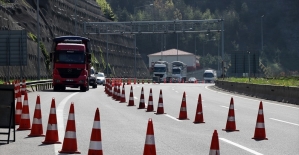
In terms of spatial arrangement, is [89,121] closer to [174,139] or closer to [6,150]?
[174,139]

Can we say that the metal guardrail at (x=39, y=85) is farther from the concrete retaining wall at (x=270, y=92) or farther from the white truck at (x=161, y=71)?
the white truck at (x=161, y=71)

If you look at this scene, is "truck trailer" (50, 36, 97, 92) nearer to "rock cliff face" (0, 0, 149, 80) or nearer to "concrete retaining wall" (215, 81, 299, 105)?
"rock cliff face" (0, 0, 149, 80)

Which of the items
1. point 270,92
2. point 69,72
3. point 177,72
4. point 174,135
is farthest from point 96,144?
point 177,72

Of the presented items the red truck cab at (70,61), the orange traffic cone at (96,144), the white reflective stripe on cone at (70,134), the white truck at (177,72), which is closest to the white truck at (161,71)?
the white truck at (177,72)

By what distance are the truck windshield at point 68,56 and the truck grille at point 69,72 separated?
22.9 inches

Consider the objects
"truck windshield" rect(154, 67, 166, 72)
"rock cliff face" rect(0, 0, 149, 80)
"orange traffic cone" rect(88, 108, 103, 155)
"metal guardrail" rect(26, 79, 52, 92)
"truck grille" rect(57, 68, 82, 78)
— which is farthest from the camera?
"truck windshield" rect(154, 67, 166, 72)

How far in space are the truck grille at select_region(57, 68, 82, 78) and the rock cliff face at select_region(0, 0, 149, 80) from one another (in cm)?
342

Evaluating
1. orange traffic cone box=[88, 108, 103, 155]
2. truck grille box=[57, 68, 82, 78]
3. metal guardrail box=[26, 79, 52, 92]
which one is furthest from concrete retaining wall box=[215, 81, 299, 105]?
orange traffic cone box=[88, 108, 103, 155]

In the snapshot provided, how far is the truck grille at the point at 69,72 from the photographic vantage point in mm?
47125

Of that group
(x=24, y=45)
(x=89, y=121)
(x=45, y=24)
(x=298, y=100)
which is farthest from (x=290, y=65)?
(x=89, y=121)

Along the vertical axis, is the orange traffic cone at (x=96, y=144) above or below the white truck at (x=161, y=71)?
below

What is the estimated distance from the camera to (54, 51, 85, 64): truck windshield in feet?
153

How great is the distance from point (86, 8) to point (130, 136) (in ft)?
316

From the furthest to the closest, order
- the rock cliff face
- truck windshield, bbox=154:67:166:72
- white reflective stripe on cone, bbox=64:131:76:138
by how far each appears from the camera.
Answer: truck windshield, bbox=154:67:166:72 → the rock cliff face → white reflective stripe on cone, bbox=64:131:76:138
